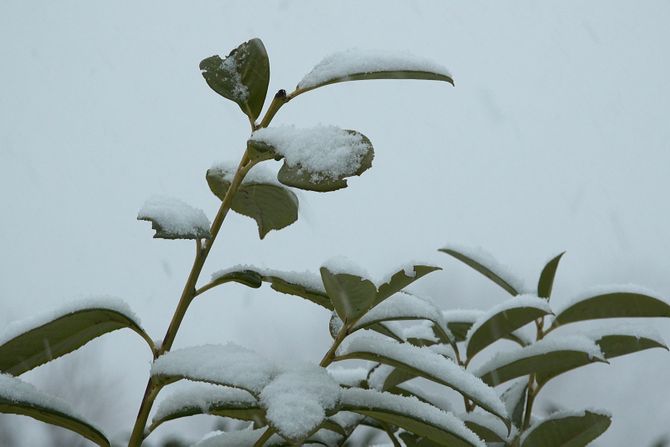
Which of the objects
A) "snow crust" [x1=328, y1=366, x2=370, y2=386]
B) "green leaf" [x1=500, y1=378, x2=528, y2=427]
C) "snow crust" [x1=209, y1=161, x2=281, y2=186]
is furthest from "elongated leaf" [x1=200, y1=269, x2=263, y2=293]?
"green leaf" [x1=500, y1=378, x2=528, y2=427]

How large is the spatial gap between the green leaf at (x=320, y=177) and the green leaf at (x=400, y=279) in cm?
14

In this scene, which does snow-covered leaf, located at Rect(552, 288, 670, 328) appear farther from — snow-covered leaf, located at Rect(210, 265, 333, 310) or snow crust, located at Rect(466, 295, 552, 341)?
snow-covered leaf, located at Rect(210, 265, 333, 310)

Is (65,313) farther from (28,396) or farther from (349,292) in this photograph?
(349,292)

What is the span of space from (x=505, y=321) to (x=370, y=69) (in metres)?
0.44

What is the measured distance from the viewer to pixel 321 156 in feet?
2.08

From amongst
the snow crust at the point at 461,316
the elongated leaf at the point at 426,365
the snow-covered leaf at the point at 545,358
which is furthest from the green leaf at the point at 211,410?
the snow crust at the point at 461,316

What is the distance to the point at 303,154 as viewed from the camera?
2.10ft

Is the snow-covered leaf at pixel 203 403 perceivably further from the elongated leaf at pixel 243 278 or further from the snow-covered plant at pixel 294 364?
the elongated leaf at pixel 243 278

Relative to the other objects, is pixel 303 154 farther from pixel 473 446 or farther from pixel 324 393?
pixel 473 446

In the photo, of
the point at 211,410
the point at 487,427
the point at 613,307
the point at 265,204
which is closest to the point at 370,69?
the point at 265,204

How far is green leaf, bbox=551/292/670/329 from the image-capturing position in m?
1.04

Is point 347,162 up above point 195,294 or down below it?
above

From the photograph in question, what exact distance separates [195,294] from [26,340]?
186 millimetres

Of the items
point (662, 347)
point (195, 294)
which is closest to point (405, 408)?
point (195, 294)
